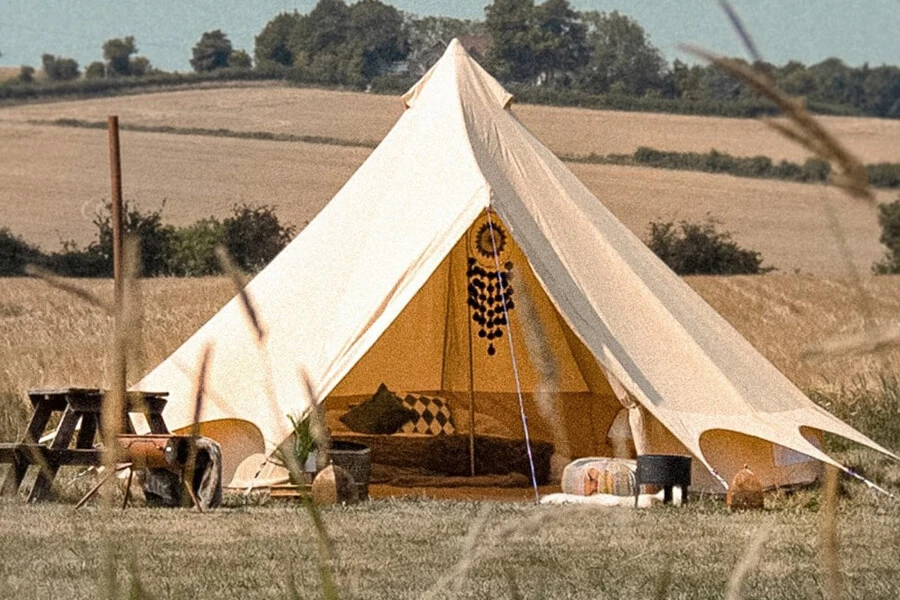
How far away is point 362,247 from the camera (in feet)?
24.1

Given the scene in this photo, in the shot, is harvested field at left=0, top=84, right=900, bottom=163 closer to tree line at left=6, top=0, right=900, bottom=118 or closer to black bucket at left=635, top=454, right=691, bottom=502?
tree line at left=6, top=0, right=900, bottom=118

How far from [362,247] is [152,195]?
1816cm

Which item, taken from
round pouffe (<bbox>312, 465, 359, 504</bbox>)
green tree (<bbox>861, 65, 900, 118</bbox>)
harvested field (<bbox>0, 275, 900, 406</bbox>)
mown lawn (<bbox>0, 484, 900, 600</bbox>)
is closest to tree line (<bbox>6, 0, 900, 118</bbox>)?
green tree (<bbox>861, 65, 900, 118</bbox>)

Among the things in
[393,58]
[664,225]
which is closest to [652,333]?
[393,58]

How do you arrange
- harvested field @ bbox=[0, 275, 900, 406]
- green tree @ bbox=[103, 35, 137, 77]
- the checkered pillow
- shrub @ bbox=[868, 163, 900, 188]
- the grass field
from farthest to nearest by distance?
harvested field @ bbox=[0, 275, 900, 406], the checkered pillow, the grass field, green tree @ bbox=[103, 35, 137, 77], shrub @ bbox=[868, 163, 900, 188]

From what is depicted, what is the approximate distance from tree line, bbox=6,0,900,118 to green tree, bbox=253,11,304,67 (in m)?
0.03

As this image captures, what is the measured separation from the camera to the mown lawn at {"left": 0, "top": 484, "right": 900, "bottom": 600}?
396 centimetres

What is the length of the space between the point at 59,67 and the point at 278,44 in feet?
37.8

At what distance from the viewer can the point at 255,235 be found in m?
20.6

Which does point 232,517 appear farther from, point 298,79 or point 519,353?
point 298,79

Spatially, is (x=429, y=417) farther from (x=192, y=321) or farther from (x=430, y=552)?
(x=192, y=321)

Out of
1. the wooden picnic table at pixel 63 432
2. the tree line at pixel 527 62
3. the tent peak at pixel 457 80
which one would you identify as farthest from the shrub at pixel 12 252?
the wooden picnic table at pixel 63 432

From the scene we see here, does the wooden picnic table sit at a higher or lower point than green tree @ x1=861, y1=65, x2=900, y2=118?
lower

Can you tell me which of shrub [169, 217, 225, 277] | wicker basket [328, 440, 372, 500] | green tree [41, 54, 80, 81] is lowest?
shrub [169, 217, 225, 277]
